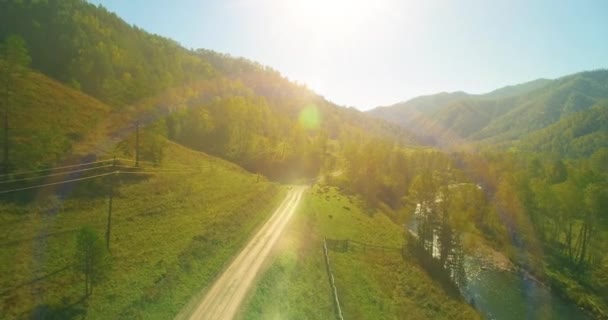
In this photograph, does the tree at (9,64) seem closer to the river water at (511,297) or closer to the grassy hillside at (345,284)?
the grassy hillside at (345,284)

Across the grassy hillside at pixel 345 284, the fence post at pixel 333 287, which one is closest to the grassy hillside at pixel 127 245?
the grassy hillside at pixel 345 284

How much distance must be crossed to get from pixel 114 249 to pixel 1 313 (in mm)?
11484

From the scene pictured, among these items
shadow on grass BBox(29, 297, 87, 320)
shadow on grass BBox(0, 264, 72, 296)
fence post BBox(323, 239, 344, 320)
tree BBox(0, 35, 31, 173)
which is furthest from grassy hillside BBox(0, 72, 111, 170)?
fence post BBox(323, 239, 344, 320)

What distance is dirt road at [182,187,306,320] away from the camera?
2751 centimetres

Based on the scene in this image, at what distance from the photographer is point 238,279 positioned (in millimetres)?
33500

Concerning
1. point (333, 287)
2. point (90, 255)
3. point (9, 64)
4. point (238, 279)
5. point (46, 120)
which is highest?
point (9, 64)

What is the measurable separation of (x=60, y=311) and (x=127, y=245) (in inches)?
448

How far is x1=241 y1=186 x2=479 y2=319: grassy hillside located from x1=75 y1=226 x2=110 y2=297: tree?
12359 millimetres

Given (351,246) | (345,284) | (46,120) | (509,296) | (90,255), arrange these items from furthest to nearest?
1. (351,246)
2. (46,120)
3. (509,296)
4. (345,284)
5. (90,255)

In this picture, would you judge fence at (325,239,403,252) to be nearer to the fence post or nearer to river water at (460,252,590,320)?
the fence post

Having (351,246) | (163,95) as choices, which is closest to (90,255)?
(351,246)

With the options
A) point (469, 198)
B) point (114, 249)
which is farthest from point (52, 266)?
point (469, 198)

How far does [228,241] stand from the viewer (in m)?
42.1

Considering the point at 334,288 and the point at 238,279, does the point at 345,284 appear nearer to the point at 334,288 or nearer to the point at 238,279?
the point at 334,288
